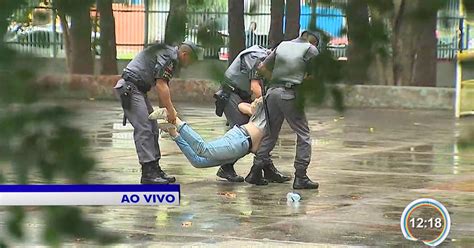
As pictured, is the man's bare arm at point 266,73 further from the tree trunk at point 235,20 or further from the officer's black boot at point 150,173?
the officer's black boot at point 150,173

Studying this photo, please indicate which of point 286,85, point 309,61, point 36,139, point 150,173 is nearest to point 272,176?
point 150,173

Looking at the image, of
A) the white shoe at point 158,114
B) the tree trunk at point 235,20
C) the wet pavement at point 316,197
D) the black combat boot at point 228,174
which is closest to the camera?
the tree trunk at point 235,20

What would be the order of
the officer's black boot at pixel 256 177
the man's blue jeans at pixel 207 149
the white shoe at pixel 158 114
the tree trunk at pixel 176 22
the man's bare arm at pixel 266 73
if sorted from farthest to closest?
the officer's black boot at pixel 256 177 < the man's blue jeans at pixel 207 149 < the white shoe at pixel 158 114 < the man's bare arm at pixel 266 73 < the tree trunk at pixel 176 22

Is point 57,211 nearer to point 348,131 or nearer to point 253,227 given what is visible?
point 253,227

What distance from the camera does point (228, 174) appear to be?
1074 cm

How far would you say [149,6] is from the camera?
6.81ft

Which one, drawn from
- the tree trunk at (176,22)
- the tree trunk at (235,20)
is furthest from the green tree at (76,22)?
the tree trunk at (235,20)

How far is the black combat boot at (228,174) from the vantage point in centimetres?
1071

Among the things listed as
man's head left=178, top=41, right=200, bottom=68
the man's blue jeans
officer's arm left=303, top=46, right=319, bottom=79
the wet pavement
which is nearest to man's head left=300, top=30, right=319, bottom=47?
officer's arm left=303, top=46, right=319, bottom=79

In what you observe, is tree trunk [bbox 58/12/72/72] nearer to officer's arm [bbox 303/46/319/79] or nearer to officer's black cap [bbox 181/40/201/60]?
officer's black cap [bbox 181/40/201/60]

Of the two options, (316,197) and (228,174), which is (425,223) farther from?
(228,174)

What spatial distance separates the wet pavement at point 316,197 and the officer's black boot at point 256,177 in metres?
0.10

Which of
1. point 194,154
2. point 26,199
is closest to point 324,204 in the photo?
point 194,154

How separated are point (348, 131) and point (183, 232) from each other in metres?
9.18
